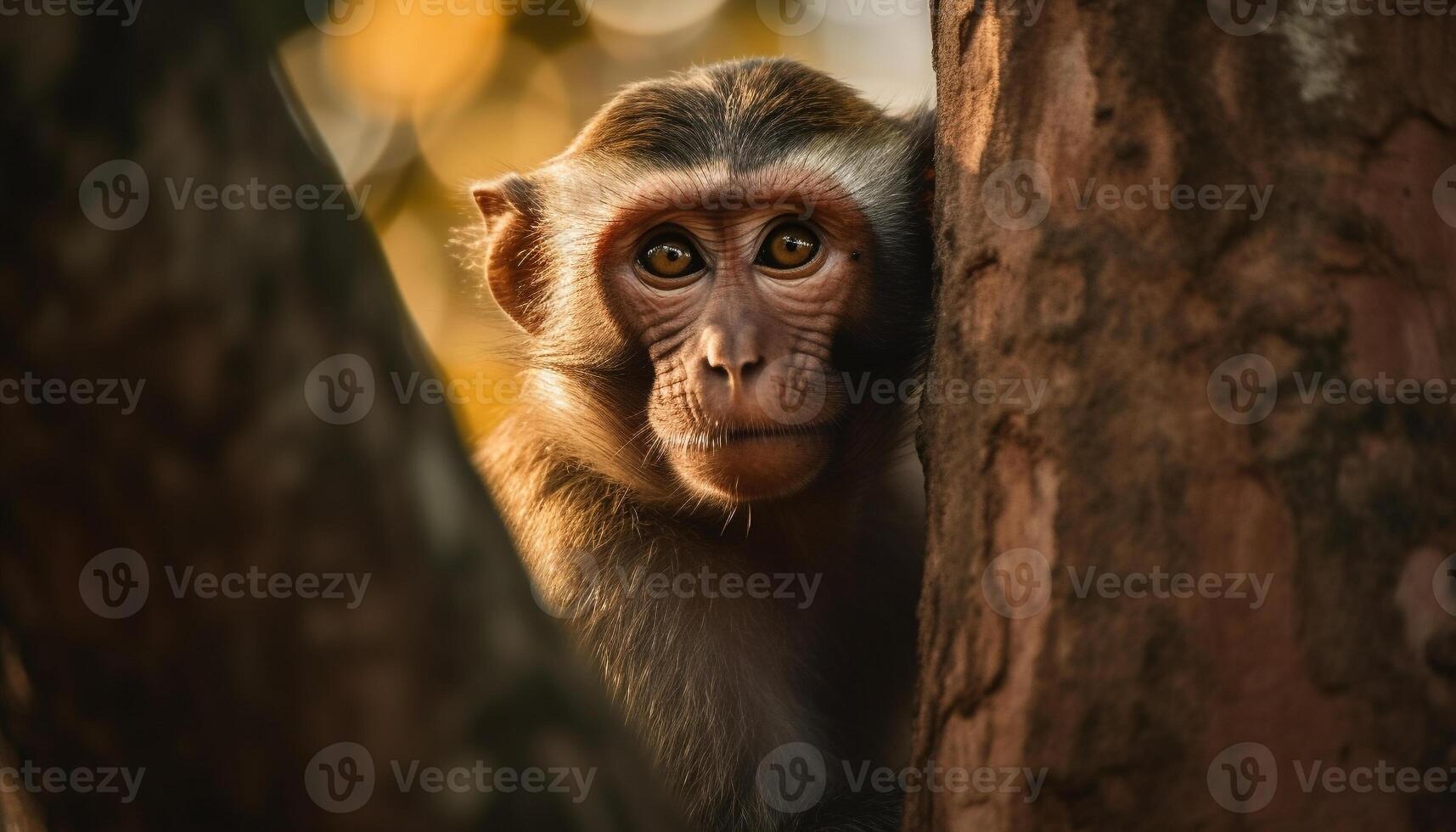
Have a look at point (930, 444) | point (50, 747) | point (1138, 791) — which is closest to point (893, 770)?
point (930, 444)

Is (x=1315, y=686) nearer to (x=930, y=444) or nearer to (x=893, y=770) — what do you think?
(x=930, y=444)

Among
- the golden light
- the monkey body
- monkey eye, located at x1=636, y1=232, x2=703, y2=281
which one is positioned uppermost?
the golden light

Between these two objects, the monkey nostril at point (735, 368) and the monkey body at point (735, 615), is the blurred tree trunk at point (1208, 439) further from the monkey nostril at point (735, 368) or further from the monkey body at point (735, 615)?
the monkey body at point (735, 615)

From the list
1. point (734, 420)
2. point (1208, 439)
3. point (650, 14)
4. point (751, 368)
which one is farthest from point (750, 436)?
point (650, 14)

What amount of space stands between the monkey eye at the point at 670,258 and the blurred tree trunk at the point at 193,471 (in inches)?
103

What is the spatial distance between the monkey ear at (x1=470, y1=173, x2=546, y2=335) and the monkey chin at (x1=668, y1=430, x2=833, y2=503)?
109 centimetres

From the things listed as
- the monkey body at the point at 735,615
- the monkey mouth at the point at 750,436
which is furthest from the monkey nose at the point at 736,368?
the monkey body at the point at 735,615

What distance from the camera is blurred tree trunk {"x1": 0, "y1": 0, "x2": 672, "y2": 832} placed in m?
1.13

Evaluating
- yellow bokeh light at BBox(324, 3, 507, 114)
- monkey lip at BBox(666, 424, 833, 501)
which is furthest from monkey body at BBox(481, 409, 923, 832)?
yellow bokeh light at BBox(324, 3, 507, 114)

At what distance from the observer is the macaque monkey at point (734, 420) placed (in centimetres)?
354

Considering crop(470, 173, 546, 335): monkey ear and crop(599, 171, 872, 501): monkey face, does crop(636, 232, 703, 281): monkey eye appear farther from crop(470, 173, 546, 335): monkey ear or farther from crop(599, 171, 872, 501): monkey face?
crop(470, 173, 546, 335): monkey ear

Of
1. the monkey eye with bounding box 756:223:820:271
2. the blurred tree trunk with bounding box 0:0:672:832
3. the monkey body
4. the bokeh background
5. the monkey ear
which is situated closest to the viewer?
the blurred tree trunk with bounding box 0:0:672:832

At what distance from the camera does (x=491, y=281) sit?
4414 mm

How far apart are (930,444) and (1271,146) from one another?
0.78 metres
